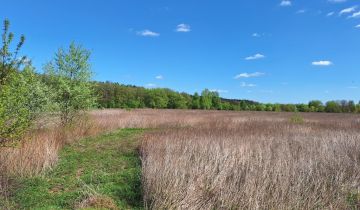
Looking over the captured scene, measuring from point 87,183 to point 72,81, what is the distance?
9121 millimetres

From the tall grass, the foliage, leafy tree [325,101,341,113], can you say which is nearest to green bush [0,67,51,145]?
the foliage

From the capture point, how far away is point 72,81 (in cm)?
1702

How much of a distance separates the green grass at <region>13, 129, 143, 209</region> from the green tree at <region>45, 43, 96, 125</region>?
176 inches

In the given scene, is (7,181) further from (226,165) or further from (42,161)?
(226,165)

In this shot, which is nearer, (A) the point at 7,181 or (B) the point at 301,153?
(A) the point at 7,181

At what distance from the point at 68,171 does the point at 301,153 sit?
6.04 m

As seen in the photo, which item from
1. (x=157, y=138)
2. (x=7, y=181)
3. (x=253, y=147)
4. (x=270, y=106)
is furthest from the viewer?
(x=270, y=106)

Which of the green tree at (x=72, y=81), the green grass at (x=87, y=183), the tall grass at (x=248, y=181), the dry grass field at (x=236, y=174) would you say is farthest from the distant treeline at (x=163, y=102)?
the tall grass at (x=248, y=181)

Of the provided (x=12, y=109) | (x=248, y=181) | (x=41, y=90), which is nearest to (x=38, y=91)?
(x=41, y=90)

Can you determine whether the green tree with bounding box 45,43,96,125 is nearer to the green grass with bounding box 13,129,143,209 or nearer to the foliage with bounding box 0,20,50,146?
the green grass with bounding box 13,129,143,209

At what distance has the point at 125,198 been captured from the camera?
7.79 m

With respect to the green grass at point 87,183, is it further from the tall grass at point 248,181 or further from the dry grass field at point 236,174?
the tall grass at point 248,181

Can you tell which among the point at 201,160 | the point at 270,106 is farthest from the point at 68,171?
the point at 270,106

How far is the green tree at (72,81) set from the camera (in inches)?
657
